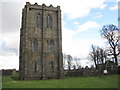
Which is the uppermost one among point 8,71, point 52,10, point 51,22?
point 52,10

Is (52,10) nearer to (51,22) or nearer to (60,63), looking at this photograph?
(51,22)

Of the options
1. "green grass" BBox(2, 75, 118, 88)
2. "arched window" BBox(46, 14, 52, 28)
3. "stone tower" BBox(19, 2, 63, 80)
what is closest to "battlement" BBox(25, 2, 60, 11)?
"stone tower" BBox(19, 2, 63, 80)

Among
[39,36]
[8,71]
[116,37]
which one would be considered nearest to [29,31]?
[39,36]

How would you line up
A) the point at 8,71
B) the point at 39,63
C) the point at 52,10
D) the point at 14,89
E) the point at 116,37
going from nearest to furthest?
the point at 14,89
the point at 39,63
the point at 52,10
the point at 116,37
the point at 8,71

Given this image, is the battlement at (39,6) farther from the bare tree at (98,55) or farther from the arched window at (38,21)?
the bare tree at (98,55)

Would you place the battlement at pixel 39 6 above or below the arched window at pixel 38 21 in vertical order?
above

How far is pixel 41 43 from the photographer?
41844mm

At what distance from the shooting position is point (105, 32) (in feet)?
175

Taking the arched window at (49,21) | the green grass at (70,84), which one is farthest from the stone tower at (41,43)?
the green grass at (70,84)

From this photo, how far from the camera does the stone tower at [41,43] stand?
40375 mm

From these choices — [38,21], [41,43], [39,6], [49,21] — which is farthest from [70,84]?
[39,6]

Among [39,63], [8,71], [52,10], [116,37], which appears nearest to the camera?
[39,63]

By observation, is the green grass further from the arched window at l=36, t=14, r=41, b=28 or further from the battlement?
the battlement

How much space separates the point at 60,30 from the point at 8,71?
1565 inches
